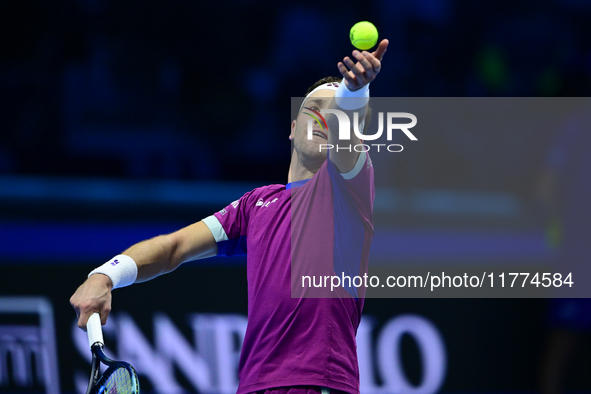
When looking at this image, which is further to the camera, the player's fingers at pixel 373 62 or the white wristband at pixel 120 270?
Answer: the white wristband at pixel 120 270

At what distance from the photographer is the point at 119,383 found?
78.5 inches

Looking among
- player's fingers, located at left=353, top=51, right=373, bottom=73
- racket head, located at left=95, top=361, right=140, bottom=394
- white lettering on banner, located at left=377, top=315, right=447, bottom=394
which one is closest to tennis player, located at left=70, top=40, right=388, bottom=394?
player's fingers, located at left=353, top=51, right=373, bottom=73

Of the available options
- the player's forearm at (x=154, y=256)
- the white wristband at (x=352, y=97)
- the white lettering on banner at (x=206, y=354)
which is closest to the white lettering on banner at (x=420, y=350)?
the white lettering on banner at (x=206, y=354)

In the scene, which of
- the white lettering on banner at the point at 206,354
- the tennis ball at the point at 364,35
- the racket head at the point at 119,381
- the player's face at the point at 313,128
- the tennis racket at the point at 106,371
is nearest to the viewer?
the racket head at the point at 119,381

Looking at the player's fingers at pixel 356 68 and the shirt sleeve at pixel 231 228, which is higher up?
the player's fingers at pixel 356 68

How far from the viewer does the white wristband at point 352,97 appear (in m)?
2.20

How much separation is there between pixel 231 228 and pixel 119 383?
797 millimetres

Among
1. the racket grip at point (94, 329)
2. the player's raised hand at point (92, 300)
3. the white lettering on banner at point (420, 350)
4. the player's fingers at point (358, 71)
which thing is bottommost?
the white lettering on banner at point (420, 350)

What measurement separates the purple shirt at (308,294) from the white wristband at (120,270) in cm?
42

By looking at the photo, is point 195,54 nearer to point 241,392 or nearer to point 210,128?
point 210,128

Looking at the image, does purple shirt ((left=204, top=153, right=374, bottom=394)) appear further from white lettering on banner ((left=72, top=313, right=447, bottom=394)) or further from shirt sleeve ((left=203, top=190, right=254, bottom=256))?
white lettering on banner ((left=72, top=313, right=447, bottom=394))

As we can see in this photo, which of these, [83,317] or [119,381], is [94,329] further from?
[119,381]

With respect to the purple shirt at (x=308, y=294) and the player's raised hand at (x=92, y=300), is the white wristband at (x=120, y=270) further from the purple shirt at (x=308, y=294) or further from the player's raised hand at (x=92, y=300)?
the purple shirt at (x=308, y=294)

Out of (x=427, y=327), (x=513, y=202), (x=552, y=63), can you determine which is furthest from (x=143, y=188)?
(x=552, y=63)
